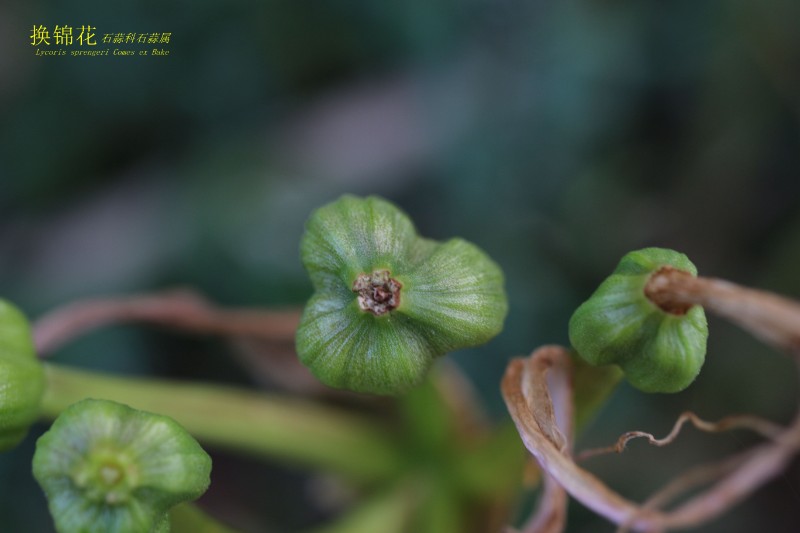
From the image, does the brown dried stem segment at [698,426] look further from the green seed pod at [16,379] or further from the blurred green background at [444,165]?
the blurred green background at [444,165]

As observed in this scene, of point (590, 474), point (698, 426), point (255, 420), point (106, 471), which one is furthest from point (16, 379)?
point (698, 426)

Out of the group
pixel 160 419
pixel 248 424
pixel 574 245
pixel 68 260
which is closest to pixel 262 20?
pixel 68 260

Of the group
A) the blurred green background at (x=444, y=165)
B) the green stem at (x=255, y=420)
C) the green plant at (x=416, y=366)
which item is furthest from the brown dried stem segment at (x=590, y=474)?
the blurred green background at (x=444, y=165)

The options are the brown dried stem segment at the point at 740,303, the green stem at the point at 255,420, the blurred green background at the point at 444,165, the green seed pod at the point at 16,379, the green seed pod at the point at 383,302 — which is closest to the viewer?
the brown dried stem segment at the point at 740,303

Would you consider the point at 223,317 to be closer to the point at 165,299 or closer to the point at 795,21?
the point at 165,299

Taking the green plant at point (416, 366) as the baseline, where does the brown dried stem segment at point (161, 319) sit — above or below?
below

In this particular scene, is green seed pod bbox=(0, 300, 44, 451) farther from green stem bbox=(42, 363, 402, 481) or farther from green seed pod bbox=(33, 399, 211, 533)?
green seed pod bbox=(33, 399, 211, 533)
